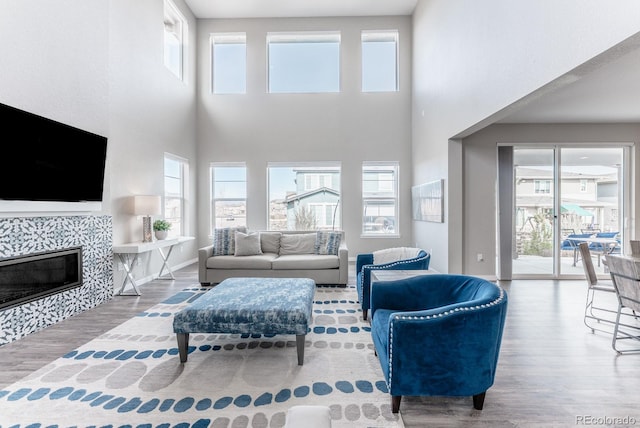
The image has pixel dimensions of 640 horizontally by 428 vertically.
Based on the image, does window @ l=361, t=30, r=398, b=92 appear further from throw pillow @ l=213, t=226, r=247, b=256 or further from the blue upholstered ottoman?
the blue upholstered ottoman

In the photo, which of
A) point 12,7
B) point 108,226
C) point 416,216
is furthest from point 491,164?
point 12,7

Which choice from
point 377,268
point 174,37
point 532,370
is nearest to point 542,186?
point 377,268

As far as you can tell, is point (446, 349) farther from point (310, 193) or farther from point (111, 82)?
point (310, 193)

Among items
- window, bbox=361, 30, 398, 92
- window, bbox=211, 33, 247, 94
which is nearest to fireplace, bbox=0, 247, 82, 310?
window, bbox=211, 33, 247, 94

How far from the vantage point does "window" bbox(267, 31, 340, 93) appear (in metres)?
7.10

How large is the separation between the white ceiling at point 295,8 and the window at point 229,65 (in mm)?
542

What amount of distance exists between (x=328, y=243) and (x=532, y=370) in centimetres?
319

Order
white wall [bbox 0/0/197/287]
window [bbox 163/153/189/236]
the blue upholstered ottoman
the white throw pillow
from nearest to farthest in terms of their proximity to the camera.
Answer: the blue upholstered ottoman → white wall [bbox 0/0/197/287] → the white throw pillow → window [bbox 163/153/189/236]

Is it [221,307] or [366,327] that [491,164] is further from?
[221,307]

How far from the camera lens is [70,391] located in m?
2.14

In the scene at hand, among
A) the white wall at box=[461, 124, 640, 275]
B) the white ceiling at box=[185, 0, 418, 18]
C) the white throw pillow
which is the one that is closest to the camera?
the white throw pillow

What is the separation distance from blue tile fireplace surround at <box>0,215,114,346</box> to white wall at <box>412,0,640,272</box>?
4808 millimetres

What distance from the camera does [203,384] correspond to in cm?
222

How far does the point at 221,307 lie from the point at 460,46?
14.5ft
